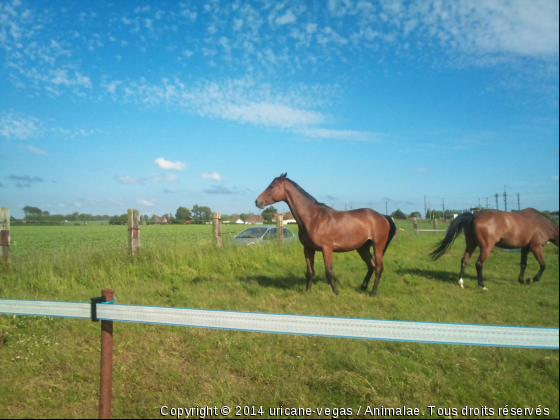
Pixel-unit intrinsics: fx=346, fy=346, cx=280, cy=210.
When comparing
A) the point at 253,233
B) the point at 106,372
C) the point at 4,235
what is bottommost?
the point at 106,372

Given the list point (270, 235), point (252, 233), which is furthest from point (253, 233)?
point (270, 235)

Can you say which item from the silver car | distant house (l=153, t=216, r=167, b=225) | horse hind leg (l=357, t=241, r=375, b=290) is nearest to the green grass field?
horse hind leg (l=357, t=241, r=375, b=290)

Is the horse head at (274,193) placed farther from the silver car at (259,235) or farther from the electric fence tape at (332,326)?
the silver car at (259,235)

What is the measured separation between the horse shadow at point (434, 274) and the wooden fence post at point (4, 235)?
28.0ft

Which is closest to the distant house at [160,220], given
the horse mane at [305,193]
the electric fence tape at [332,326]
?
the horse mane at [305,193]

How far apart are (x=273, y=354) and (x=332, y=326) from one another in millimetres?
1923

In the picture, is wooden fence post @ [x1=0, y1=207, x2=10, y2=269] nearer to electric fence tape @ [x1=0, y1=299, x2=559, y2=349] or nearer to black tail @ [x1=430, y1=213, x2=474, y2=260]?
electric fence tape @ [x1=0, y1=299, x2=559, y2=349]

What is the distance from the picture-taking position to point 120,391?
298 cm

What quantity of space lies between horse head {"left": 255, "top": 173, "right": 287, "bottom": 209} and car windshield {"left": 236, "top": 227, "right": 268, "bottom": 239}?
235 inches

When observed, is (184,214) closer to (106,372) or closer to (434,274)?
(434,274)

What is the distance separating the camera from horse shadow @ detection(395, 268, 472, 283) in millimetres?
6863

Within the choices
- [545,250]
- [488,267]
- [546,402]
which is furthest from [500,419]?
[545,250]

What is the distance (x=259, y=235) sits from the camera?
36.7 ft

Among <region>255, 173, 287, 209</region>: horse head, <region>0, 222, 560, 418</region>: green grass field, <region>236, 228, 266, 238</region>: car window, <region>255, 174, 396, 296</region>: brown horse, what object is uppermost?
<region>255, 173, 287, 209</region>: horse head
